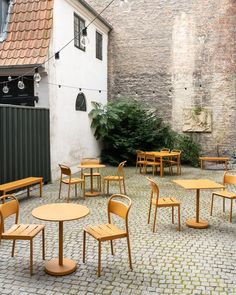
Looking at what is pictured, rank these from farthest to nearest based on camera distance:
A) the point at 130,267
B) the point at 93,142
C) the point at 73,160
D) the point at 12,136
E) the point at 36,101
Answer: the point at 93,142 < the point at 73,160 < the point at 36,101 < the point at 12,136 < the point at 130,267

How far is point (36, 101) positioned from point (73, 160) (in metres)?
2.85

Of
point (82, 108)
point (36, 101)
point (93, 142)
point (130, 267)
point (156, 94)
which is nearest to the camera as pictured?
point (130, 267)

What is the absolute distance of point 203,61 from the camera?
51.8 feet

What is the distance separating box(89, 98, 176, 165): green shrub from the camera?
591 inches

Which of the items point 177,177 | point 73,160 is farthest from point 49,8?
point 177,177

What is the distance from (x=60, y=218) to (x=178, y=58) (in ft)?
A: 42.7

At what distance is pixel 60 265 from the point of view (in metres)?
4.70

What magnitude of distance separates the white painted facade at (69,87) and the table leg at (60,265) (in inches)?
261

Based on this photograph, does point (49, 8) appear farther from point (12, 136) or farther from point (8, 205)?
point (8, 205)

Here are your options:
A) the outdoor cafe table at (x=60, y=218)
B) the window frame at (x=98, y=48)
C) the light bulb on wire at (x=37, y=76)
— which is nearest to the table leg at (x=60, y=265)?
the outdoor cafe table at (x=60, y=218)

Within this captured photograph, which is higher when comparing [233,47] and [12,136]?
[233,47]

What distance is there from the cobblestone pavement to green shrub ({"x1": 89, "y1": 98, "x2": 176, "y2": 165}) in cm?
756

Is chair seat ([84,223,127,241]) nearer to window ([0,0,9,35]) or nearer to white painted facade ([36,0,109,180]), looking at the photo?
white painted facade ([36,0,109,180])

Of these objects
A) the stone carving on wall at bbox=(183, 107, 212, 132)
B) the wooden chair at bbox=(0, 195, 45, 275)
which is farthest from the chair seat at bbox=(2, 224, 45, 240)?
the stone carving on wall at bbox=(183, 107, 212, 132)
